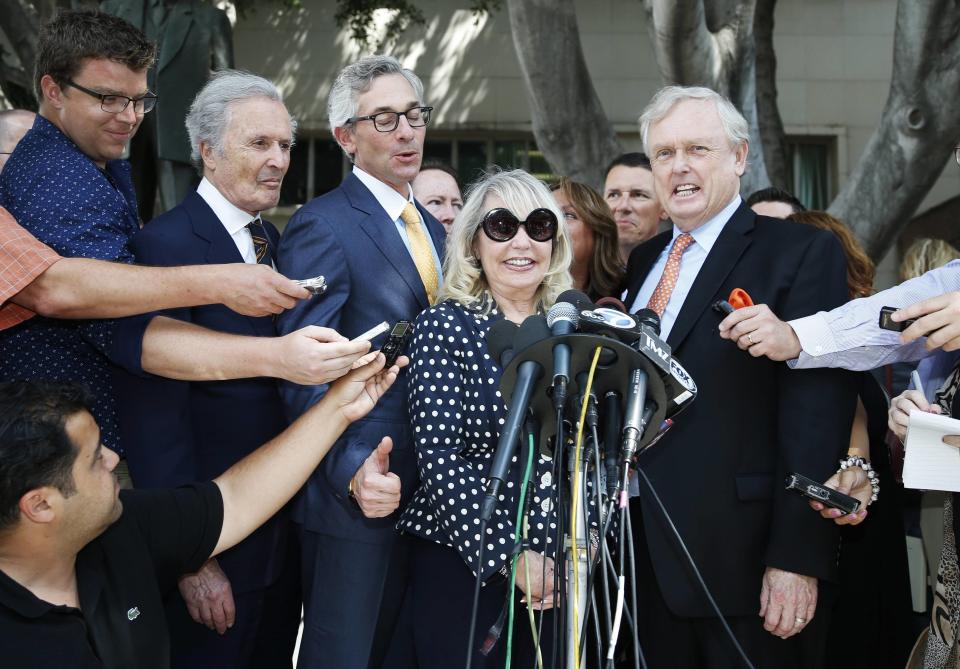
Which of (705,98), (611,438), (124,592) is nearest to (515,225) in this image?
(705,98)

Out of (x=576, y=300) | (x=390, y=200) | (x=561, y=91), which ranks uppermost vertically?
(x=561, y=91)

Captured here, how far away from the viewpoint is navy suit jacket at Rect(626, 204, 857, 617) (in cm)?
338

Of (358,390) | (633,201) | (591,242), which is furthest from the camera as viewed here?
(633,201)

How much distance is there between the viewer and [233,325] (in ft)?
12.0

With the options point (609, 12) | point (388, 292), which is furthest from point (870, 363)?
point (609, 12)

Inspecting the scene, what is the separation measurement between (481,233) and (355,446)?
32.5 inches

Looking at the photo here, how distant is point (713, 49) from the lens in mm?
7273

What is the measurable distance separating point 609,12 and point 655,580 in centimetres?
1223

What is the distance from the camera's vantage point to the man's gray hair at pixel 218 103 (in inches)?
151

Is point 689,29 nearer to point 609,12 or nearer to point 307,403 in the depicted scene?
point 307,403

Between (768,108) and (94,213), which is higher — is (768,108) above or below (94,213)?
→ above

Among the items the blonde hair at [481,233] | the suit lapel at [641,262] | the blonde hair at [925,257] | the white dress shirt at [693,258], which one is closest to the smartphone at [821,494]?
the white dress shirt at [693,258]

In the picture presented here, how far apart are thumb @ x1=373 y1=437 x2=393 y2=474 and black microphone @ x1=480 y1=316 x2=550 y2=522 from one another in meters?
0.89

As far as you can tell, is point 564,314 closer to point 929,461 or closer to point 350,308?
point 929,461
